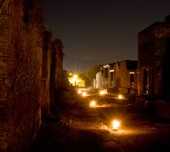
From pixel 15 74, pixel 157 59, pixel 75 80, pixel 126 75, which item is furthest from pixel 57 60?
pixel 75 80

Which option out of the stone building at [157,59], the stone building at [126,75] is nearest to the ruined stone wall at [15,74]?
the stone building at [157,59]

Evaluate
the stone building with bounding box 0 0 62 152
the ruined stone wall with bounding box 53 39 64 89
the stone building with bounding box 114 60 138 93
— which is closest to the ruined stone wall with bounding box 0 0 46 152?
the stone building with bounding box 0 0 62 152

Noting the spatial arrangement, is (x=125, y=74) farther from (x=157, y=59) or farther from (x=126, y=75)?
(x=157, y=59)

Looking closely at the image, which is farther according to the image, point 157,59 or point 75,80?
point 75,80

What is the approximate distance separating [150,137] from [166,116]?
5824 millimetres

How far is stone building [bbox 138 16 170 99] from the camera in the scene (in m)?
22.3

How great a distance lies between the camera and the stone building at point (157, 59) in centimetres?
2230

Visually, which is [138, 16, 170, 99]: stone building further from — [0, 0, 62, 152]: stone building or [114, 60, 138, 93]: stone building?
[0, 0, 62, 152]: stone building

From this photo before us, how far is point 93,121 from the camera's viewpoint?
17.4 m

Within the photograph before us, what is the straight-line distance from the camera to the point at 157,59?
75.1ft

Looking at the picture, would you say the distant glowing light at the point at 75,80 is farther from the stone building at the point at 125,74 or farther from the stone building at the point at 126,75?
the stone building at the point at 126,75

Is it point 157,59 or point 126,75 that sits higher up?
point 157,59

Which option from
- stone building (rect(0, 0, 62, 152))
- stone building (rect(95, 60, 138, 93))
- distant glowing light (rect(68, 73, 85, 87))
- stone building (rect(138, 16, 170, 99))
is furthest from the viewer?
distant glowing light (rect(68, 73, 85, 87))

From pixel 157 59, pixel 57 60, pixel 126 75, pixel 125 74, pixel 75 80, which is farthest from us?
pixel 75 80
